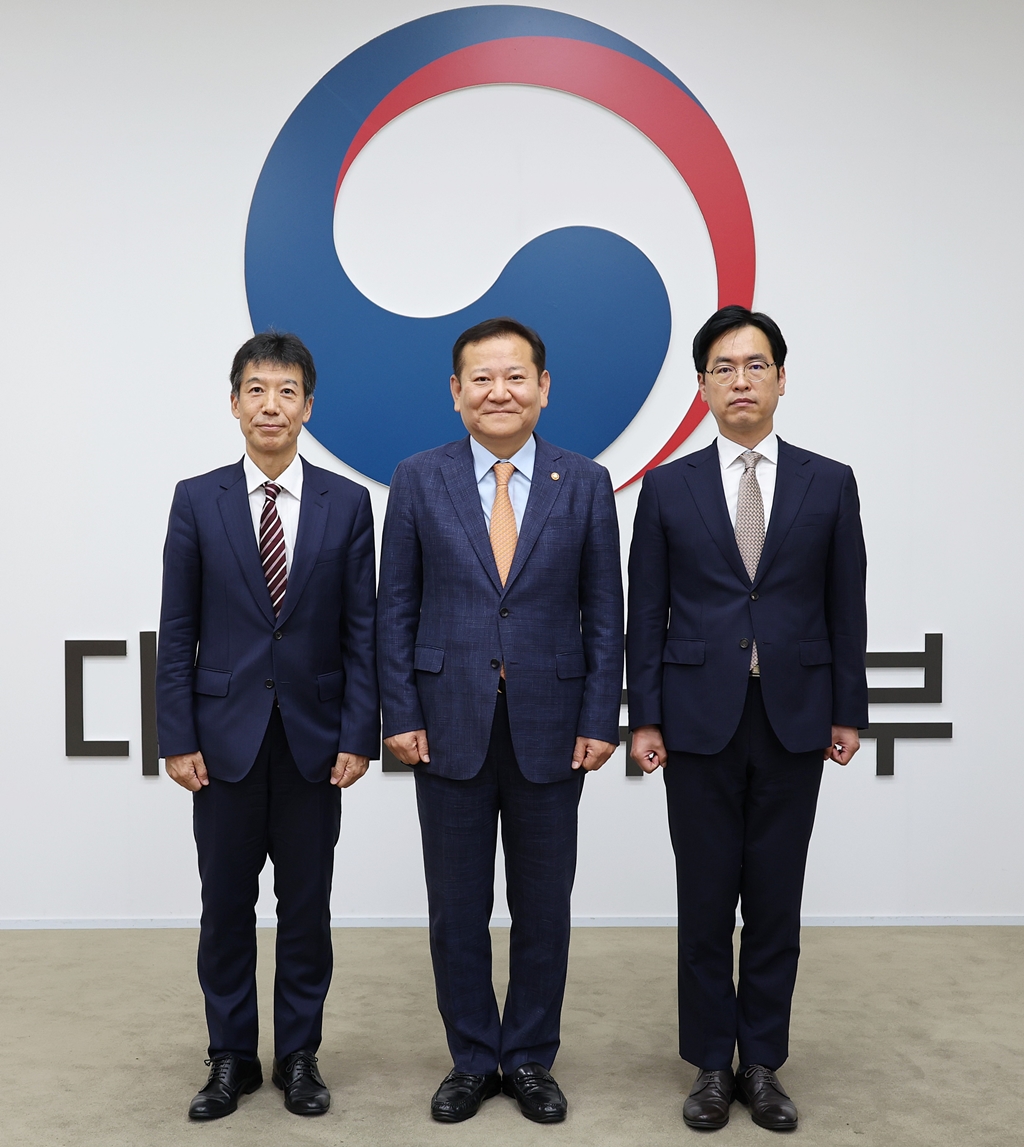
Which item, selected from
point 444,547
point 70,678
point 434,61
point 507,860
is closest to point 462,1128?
point 507,860

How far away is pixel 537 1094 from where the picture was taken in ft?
7.20

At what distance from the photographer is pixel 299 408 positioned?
2.26 meters

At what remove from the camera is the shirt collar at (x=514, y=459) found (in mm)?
2268

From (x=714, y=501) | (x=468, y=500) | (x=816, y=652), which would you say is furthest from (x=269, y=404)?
(x=816, y=652)

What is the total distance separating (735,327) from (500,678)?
36.0 inches

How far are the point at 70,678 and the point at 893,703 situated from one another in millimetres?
2820

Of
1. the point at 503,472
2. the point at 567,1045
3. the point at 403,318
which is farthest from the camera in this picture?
the point at 403,318

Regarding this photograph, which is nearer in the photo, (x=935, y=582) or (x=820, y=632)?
(x=820, y=632)

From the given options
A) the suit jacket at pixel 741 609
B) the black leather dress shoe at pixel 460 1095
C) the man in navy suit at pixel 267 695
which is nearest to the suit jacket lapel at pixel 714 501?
the suit jacket at pixel 741 609

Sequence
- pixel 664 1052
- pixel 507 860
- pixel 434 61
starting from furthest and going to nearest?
pixel 434 61, pixel 664 1052, pixel 507 860

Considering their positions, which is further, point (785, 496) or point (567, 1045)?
point (567, 1045)

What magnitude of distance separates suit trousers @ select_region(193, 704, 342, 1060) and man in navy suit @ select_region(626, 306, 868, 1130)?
76 centimetres

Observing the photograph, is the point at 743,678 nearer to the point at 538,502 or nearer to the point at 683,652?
the point at 683,652

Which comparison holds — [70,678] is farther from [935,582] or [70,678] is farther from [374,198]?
[935,582]
